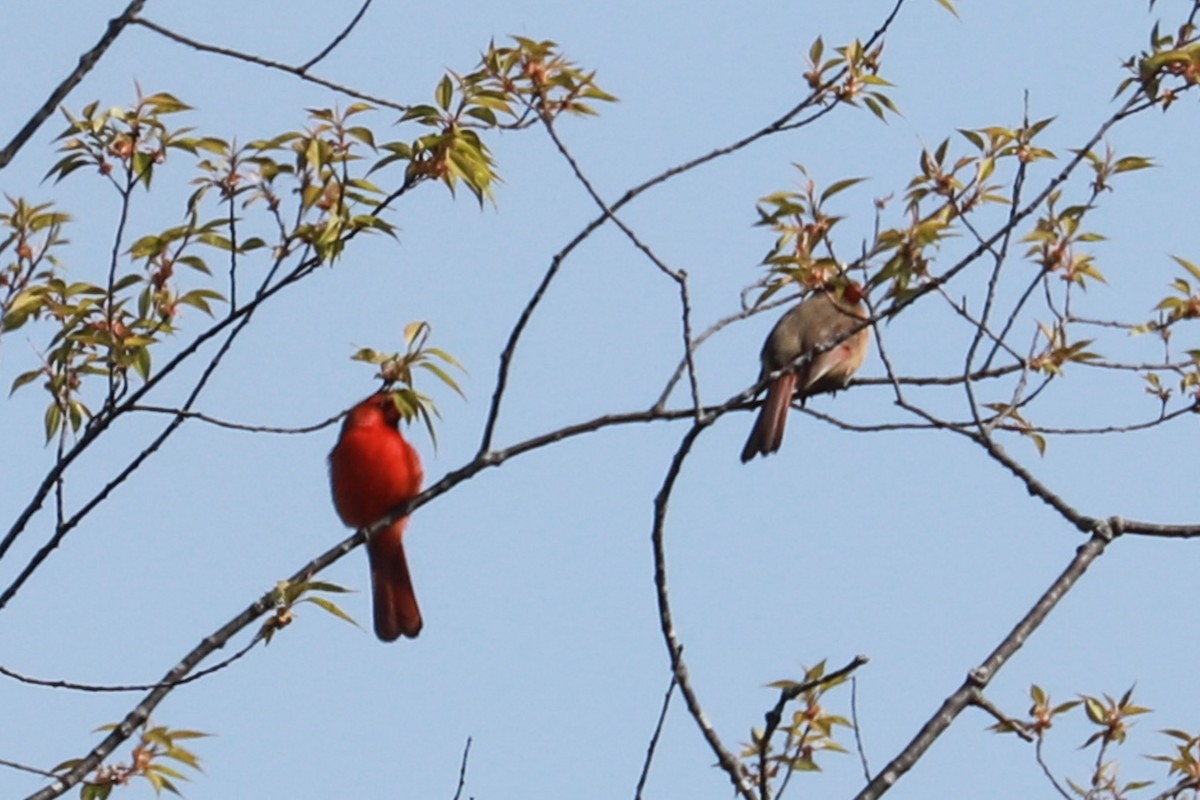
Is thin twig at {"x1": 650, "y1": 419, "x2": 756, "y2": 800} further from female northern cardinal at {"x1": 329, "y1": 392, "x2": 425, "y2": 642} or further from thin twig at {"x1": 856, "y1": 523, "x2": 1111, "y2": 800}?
female northern cardinal at {"x1": 329, "y1": 392, "x2": 425, "y2": 642}

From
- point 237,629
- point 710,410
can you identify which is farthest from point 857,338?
point 237,629

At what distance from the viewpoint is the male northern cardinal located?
26.1 feet

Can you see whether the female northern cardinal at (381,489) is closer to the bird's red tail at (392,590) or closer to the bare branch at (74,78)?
the bird's red tail at (392,590)

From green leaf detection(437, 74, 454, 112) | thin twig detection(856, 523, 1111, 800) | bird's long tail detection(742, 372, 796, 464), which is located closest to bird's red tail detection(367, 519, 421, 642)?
bird's long tail detection(742, 372, 796, 464)

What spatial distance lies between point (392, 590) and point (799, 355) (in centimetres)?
205

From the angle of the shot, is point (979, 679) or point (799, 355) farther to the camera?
point (799, 355)

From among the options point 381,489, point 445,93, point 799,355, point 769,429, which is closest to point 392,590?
point 381,489

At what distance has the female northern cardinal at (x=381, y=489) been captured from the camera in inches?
309

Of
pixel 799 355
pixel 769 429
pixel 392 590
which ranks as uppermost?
pixel 799 355

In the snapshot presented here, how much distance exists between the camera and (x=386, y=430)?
8.02 m

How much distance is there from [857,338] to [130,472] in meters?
4.27

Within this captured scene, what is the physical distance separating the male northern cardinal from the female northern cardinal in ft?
4.68

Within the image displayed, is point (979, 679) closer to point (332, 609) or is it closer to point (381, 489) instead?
point (332, 609)

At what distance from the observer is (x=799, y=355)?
799 cm
